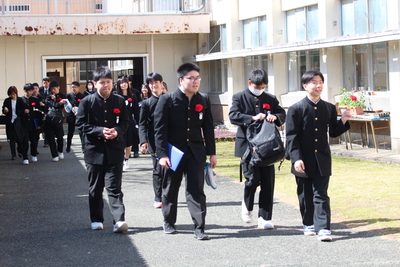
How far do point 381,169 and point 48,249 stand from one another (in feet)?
26.5

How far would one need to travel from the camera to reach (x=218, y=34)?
83.5 ft

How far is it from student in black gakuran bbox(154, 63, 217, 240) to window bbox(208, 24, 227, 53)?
17697mm

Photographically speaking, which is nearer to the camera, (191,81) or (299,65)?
(191,81)

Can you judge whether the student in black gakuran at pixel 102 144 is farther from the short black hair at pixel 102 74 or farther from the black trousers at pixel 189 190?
the black trousers at pixel 189 190

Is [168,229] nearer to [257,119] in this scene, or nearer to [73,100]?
[257,119]

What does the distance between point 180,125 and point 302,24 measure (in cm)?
1298

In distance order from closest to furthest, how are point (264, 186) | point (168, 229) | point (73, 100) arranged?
point (168, 229) < point (264, 186) < point (73, 100)

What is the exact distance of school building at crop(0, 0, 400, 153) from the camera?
16188mm

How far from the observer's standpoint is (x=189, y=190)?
7207 millimetres

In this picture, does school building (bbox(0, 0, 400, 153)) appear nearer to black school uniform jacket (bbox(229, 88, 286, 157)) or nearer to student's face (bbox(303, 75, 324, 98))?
black school uniform jacket (bbox(229, 88, 286, 157))

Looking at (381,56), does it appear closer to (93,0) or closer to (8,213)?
(8,213)

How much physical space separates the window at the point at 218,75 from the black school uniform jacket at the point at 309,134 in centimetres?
1809

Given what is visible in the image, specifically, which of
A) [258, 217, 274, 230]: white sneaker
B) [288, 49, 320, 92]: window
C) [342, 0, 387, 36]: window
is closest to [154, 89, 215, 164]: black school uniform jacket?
[258, 217, 274, 230]: white sneaker

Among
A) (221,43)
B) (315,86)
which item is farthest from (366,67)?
(315,86)
